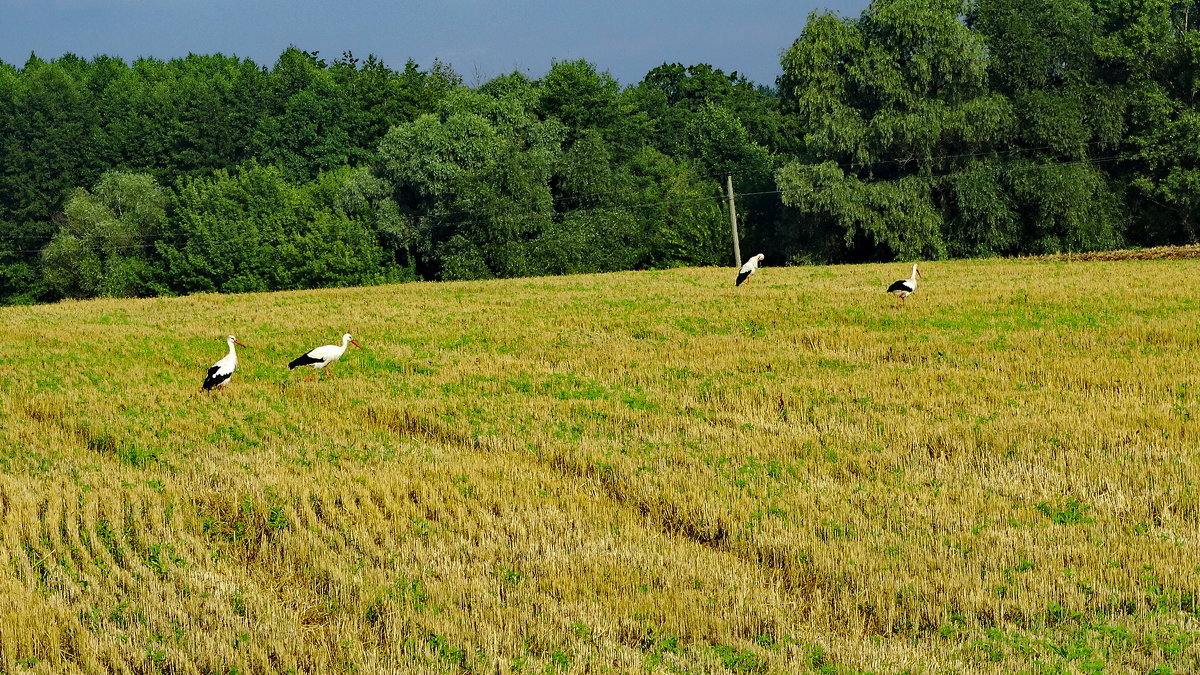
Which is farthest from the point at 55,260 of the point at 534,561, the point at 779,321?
the point at 534,561

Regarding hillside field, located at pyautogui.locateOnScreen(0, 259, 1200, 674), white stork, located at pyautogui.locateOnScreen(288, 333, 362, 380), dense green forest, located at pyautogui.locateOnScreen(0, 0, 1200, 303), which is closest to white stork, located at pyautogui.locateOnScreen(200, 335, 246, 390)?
hillside field, located at pyautogui.locateOnScreen(0, 259, 1200, 674)

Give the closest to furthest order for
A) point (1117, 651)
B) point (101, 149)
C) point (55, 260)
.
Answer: point (1117, 651)
point (55, 260)
point (101, 149)

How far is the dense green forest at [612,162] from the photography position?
6009 cm

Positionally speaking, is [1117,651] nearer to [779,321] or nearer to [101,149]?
[779,321]

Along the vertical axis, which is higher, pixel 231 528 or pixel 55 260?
pixel 55 260

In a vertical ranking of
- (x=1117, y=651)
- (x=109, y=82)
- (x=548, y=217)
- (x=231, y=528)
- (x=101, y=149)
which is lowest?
(x=1117, y=651)

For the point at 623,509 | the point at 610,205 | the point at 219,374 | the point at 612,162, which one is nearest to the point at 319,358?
the point at 219,374

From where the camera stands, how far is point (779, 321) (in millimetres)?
29438

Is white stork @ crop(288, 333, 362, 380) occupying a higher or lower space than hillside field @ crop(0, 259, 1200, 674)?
higher

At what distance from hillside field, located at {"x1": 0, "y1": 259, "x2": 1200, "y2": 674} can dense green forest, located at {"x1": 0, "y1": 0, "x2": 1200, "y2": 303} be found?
121ft

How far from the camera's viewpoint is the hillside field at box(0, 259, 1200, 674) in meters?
8.80

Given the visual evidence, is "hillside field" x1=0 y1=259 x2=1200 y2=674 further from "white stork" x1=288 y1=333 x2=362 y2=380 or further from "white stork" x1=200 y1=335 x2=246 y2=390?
"white stork" x1=288 y1=333 x2=362 y2=380

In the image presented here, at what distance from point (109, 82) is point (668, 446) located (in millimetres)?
123112

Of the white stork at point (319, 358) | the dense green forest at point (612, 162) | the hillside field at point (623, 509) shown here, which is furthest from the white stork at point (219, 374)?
the dense green forest at point (612, 162)
